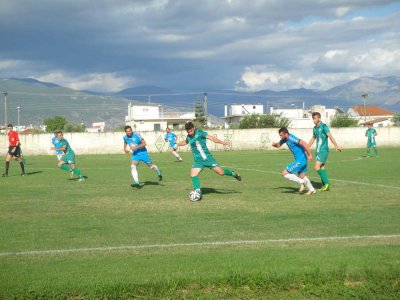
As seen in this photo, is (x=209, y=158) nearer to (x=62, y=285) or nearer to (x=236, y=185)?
(x=236, y=185)

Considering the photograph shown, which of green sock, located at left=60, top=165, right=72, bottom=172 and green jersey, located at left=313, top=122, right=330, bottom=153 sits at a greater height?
green jersey, located at left=313, top=122, right=330, bottom=153

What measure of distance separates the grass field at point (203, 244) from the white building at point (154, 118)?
98264mm

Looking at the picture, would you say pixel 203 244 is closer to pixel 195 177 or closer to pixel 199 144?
pixel 195 177

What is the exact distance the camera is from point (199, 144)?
1459 cm

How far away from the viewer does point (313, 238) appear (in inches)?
362

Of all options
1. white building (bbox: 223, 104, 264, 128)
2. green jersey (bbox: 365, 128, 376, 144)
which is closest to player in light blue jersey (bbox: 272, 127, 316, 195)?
green jersey (bbox: 365, 128, 376, 144)

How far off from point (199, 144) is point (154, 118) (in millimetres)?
105303

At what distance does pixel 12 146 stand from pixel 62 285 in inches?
733

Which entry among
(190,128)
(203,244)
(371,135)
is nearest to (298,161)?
(190,128)

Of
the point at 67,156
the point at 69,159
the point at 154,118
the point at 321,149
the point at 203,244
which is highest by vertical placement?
the point at 154,118

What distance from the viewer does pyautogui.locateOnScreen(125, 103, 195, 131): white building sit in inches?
4505

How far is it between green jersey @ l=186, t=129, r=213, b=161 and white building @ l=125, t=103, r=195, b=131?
9753 centimetres

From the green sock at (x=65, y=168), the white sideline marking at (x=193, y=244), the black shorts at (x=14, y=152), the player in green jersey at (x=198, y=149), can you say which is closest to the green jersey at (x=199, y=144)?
the player in green jersey at (x=198, y=149)

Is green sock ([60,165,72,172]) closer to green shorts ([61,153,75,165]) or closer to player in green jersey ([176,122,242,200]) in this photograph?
green shorts ([61,153,75,165])
